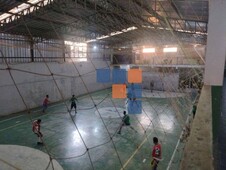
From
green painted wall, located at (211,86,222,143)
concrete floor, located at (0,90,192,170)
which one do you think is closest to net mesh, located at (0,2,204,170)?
concrete floor, located at (0,90,192,170)

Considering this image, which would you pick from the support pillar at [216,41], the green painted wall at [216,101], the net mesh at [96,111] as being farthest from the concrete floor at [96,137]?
the support pillar at [216,41]

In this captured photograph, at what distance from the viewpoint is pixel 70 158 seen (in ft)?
22.6

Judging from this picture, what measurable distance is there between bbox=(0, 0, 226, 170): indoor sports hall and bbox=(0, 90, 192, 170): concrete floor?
1.5 inches

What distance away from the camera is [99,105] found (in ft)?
48.5

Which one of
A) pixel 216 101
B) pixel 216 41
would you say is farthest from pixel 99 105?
pixel 216 41

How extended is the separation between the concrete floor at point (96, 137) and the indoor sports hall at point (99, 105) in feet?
0.12

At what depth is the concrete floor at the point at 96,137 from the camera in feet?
22.0

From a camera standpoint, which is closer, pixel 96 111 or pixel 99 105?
pixel 96 111

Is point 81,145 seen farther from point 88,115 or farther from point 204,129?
point 204,129

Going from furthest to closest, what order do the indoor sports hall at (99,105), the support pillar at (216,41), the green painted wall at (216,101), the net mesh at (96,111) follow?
the net mesh at (96,111), the green painted wall at (216,101), the indoor sports hall at (99,105), the support pillar at (216,41)

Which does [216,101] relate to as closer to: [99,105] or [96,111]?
[96,111]

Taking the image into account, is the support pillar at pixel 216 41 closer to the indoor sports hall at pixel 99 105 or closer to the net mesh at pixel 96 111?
the indoor sports hall at pixel 99 105

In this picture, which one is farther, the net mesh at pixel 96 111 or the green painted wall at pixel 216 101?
the net mesh at pixel 96 111

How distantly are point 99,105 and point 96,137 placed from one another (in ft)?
19.6
